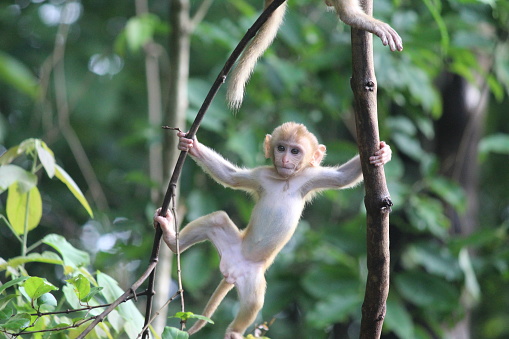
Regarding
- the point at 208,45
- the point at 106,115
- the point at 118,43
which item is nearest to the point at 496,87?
the point at 208,45

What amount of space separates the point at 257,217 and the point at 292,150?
0.38m

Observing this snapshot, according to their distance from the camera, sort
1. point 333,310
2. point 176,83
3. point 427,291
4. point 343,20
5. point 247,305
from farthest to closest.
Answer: point 176,83
point 427,291
point 333,310
point 247,305
point 343,20

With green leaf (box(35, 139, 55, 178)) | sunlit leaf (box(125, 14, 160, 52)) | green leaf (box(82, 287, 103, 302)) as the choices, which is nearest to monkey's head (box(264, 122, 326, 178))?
green leaf (box(35, 139, 55, 178))

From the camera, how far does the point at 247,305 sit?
3.12 metres

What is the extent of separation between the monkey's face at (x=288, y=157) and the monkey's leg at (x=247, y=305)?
1.75 feet

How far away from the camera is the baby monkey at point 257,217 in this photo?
3158 millimetres

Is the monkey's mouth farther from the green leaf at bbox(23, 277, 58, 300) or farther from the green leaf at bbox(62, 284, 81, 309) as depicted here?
the green leaf at bbox(23, 277, 58, 300)

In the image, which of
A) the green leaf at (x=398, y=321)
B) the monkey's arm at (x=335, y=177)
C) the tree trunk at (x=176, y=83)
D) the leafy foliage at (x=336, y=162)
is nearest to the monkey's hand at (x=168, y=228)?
the monkey's arm at (x=335, y=177)

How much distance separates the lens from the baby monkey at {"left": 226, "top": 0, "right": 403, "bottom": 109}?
2.89m

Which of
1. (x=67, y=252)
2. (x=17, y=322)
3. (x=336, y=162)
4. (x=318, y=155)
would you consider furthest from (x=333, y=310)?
(x=17, y=322)

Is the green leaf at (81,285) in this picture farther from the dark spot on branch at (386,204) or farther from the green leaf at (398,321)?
the green leaf at (398,321)

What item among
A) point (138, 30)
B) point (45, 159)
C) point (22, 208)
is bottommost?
point (22, 208)

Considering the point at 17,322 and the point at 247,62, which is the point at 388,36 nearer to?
the point at 247,62

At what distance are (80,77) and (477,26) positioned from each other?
4666 millimetres
